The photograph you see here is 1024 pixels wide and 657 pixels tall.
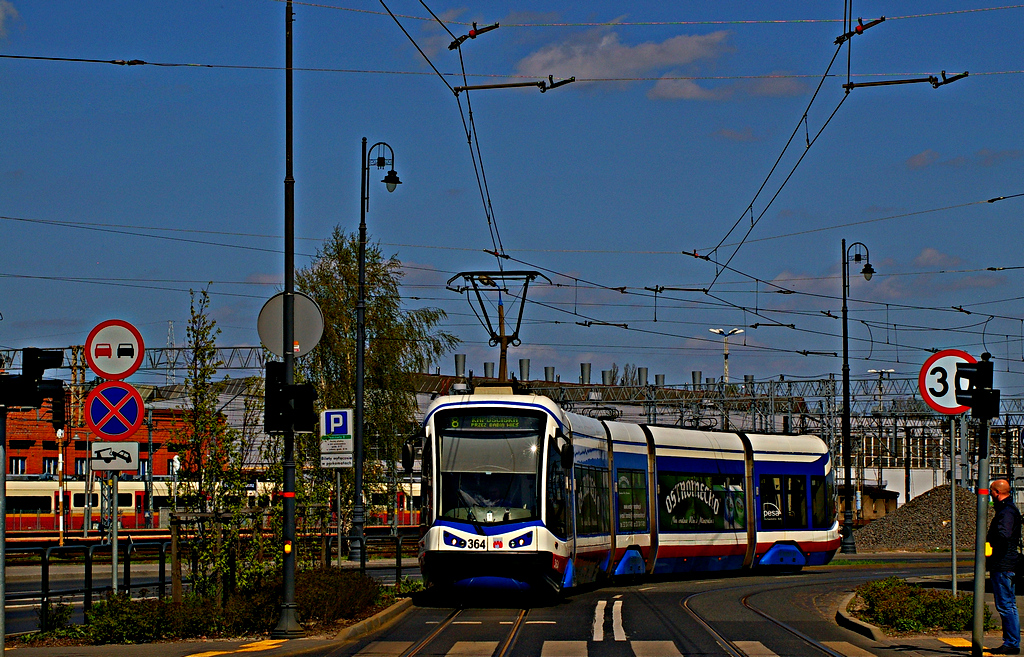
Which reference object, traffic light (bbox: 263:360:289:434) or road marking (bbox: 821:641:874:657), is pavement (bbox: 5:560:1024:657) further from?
traffic light (bbox: 263:360:289:434)

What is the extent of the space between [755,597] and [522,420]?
565 cm

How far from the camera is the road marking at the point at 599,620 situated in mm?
15041

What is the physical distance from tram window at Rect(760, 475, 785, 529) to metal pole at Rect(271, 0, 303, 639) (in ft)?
48.4

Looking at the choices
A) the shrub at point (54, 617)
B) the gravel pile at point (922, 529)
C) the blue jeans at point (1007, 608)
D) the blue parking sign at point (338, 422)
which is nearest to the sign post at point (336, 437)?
the blue parking sign at point (338, 422)

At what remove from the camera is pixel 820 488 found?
29.1 m

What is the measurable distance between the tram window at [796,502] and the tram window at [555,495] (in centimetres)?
1027

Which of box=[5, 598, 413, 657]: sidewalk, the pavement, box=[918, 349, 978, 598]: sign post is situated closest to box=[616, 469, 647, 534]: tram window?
the pavement

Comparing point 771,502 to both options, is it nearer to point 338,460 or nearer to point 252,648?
point 338,460

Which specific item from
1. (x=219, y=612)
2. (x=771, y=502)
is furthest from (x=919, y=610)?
(x=771, y=502)

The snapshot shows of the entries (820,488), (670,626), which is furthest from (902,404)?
(670,626)

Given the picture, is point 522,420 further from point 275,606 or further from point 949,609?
point 949,609

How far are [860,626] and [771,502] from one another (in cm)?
1267

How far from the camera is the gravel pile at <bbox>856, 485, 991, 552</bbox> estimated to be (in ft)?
167

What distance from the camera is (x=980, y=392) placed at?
43.5 ft
